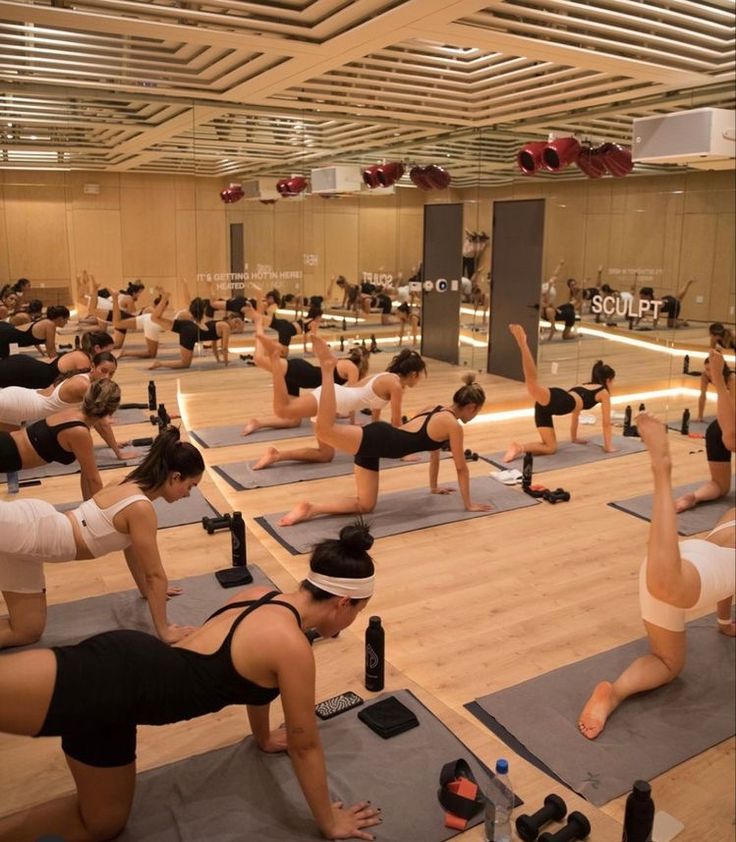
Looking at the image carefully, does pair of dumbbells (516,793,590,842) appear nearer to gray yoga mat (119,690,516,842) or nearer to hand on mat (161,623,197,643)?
gray yoga mat (119,690,516,842)

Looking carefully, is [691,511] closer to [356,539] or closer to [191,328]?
[356,539]

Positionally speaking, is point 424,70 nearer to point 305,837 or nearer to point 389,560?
point 389,560

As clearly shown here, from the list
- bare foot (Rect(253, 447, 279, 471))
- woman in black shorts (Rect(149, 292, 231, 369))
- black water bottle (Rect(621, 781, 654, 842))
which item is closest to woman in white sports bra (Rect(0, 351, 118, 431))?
bare foot (Rect(253, 447, 279, 471))

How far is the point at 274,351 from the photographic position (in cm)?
631

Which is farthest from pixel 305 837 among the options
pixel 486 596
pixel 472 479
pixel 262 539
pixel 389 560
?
pixel 472 479

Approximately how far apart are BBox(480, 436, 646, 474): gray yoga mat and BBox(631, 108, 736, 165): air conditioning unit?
2307mm

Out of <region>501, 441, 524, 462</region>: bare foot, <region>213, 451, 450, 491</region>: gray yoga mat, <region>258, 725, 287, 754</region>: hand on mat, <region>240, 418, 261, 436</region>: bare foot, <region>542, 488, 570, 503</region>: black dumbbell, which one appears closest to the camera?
<region>258, 725, 287, 754</region>: hand on mat

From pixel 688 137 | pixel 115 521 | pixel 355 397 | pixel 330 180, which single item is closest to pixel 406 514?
pixel 355 397

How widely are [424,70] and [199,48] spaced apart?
170 cm

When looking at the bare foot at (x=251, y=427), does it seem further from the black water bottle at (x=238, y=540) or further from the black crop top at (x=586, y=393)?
the black water bottle at (x=238, y=540)

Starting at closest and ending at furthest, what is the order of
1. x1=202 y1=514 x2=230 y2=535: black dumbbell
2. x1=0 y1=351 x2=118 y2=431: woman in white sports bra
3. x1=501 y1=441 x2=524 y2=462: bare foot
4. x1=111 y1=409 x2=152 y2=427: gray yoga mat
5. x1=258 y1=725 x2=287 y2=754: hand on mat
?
x1=258 y1=725 x2=287 y2=754: hand on mat
x1=202 y1=514 x2=230 y2=535: black dumbbell
x1=0 y1=351 x2=118 y2=431: woman in white sports bra
x1=501 y1=441 x2=524 y2=462: bare foot
x1=111 y1=409 x2=152 y2=427: gray yoga mat

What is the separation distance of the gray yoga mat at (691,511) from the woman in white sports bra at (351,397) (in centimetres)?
159

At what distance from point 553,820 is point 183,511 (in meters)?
3.11

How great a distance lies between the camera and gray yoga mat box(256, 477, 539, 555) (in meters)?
4.48
